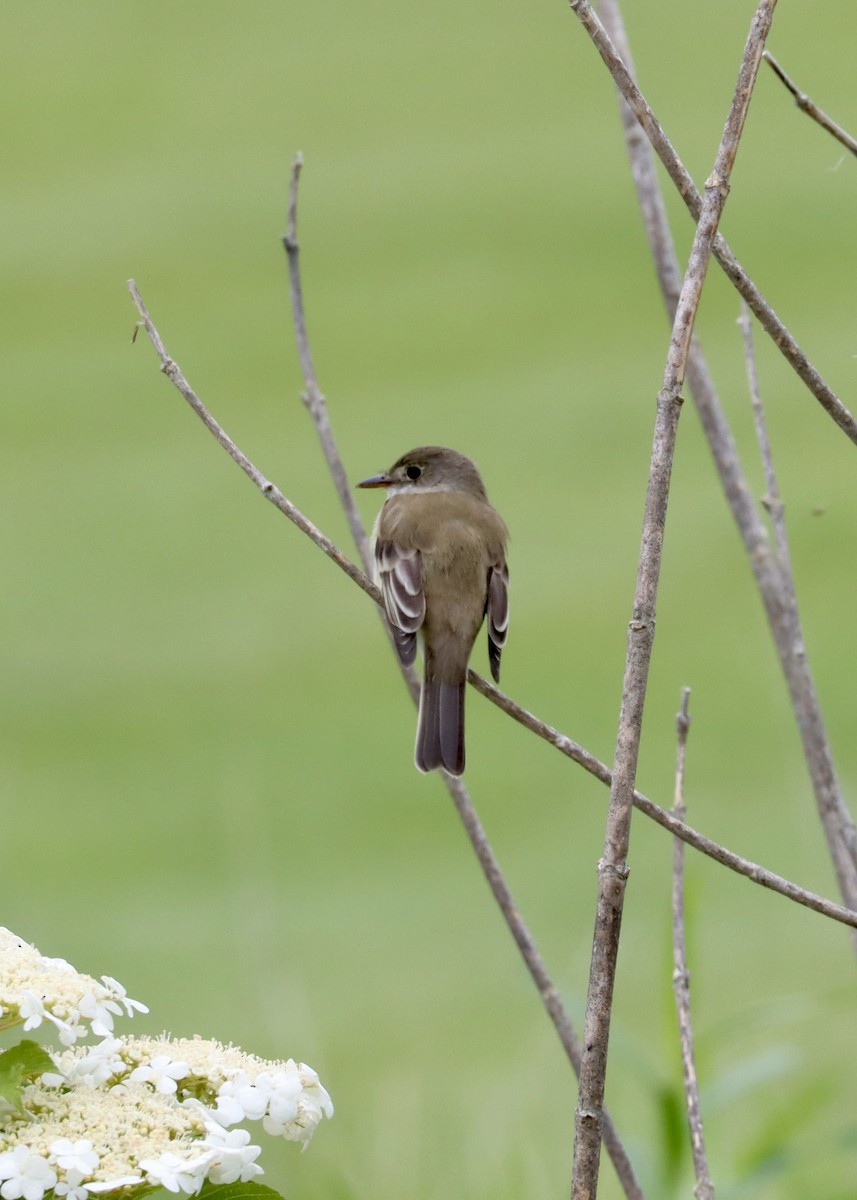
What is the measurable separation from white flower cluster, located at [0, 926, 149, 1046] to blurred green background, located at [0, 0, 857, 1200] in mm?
2636

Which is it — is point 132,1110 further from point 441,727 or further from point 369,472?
point 369,472

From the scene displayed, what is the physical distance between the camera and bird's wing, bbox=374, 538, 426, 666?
1934mm

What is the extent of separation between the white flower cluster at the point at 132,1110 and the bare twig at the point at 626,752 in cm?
13

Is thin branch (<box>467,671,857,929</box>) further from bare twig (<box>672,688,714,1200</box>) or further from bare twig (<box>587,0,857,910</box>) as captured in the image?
bare twig (<box>587,0,857,910</box>)

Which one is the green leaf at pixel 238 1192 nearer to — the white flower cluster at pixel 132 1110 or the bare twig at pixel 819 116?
the white flower cluster at pixel 132 1110

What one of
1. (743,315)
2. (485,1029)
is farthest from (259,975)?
(743,315)

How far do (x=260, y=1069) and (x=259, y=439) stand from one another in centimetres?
348

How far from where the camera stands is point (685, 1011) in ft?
3.42

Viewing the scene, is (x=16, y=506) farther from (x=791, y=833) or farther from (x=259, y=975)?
(x=791, y=833)

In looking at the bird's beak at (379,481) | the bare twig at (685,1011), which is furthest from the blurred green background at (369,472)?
the bare twig at (685,1011)

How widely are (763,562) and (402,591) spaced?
2.52 feet

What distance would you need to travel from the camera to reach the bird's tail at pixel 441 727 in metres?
1.76

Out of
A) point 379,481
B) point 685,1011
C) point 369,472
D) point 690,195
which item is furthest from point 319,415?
point 369,472

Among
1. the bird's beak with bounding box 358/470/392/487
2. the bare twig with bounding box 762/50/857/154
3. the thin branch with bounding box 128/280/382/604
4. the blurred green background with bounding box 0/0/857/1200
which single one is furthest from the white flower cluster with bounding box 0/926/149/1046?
the blurred green background with bounding box 0/0/857/1200
